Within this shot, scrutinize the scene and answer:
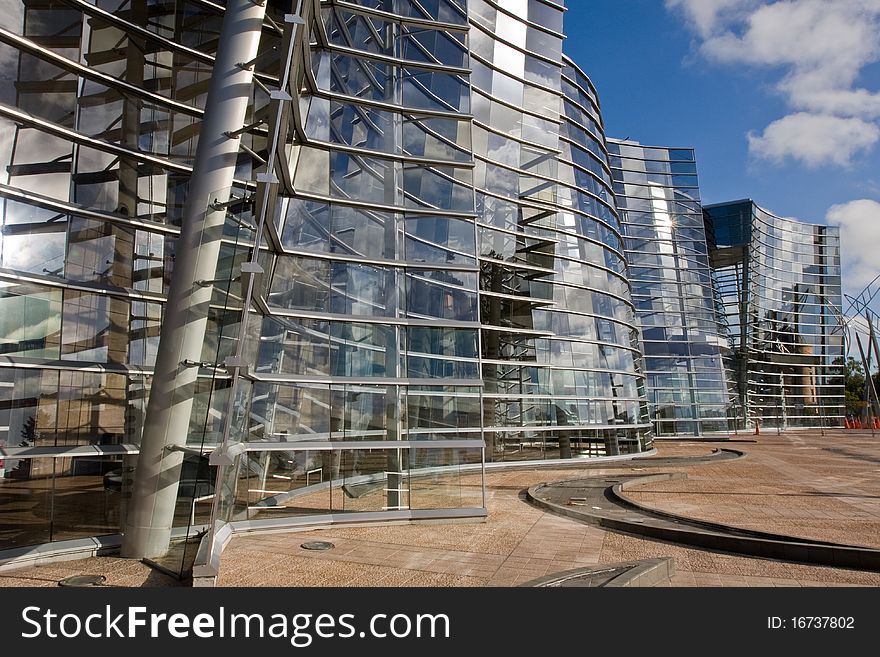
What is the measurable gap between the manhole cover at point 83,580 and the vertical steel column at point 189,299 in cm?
119

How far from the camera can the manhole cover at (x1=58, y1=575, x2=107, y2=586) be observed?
8.70m

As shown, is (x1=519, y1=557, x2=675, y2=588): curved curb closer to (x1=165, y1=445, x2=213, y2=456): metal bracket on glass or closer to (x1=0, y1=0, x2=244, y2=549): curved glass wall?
(x1=0, y1=0, x2=244, y2=549): curved glass wall

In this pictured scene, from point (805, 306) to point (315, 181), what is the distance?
84.4m

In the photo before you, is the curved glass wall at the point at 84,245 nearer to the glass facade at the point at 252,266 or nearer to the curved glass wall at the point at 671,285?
the glass facade at the point at 252,266

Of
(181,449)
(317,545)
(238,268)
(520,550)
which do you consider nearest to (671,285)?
(520,550)

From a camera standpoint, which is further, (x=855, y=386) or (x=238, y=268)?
(x=855, y=386)

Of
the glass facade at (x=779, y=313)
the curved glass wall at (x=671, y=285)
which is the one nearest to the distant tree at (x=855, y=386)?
the glass facade at (x=779, y=313)

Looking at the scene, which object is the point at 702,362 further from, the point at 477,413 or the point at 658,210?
the point at 477,413

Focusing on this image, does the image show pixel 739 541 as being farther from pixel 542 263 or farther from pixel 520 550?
pixel 542 263

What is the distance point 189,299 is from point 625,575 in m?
7.81

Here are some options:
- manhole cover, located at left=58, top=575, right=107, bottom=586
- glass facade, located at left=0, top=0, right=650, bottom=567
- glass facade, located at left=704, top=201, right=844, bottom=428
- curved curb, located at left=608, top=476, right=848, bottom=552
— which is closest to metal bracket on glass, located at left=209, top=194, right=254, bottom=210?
glass facade, located at left=0, top=0, right=650, bottom=567

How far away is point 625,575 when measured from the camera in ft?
26.6

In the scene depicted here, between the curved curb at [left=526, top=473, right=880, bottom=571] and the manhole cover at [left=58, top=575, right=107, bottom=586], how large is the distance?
912 centimetres
